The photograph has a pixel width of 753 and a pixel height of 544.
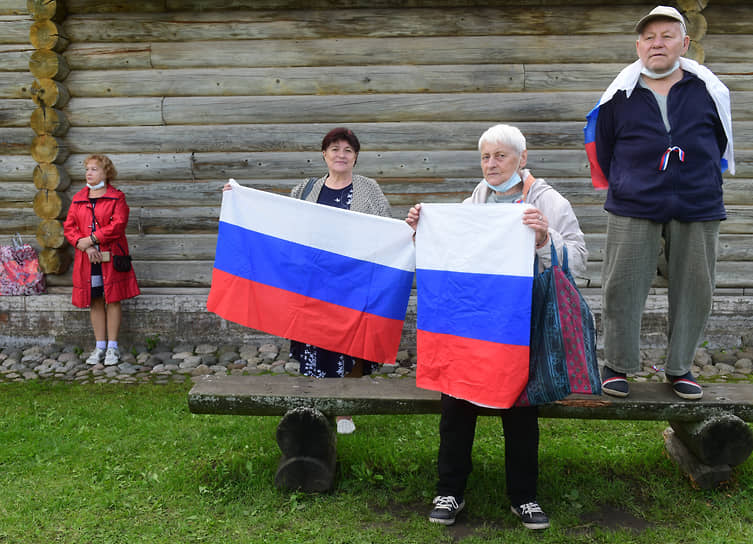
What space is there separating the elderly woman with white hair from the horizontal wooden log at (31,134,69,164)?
198 inches

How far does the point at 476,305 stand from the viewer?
117 inches

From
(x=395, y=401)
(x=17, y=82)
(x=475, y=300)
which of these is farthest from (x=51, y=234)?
(x=475, y=300)

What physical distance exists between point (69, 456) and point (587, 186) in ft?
17.1

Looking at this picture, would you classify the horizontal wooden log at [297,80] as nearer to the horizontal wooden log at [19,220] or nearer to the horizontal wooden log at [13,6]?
the horizontal wooden log at [13,6]

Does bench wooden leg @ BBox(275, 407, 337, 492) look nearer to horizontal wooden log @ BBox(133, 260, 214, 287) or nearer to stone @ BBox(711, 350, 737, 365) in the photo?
horizontal wooden log @ BBox(133, 260, 214, 287)

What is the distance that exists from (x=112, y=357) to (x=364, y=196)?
3.56 m

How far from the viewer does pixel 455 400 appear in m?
3.04

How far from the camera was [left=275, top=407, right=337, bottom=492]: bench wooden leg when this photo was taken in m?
3.33

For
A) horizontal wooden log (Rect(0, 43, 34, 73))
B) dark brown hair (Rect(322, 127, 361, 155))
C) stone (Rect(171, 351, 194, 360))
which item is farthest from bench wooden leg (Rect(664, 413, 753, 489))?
horizontal wooden log (Rect(0, 43, 34, 73))

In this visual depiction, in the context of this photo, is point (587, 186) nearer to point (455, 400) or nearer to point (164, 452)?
point (455, 400)

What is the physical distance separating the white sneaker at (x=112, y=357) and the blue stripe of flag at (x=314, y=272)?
2.77 meters

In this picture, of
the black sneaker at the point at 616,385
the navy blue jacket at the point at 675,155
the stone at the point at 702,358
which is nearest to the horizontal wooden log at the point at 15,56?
the navy blue jacket at the point at 675,155

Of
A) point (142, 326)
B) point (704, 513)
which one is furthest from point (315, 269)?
point (142, 326)

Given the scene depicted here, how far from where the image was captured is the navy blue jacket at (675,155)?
3.03 meters
